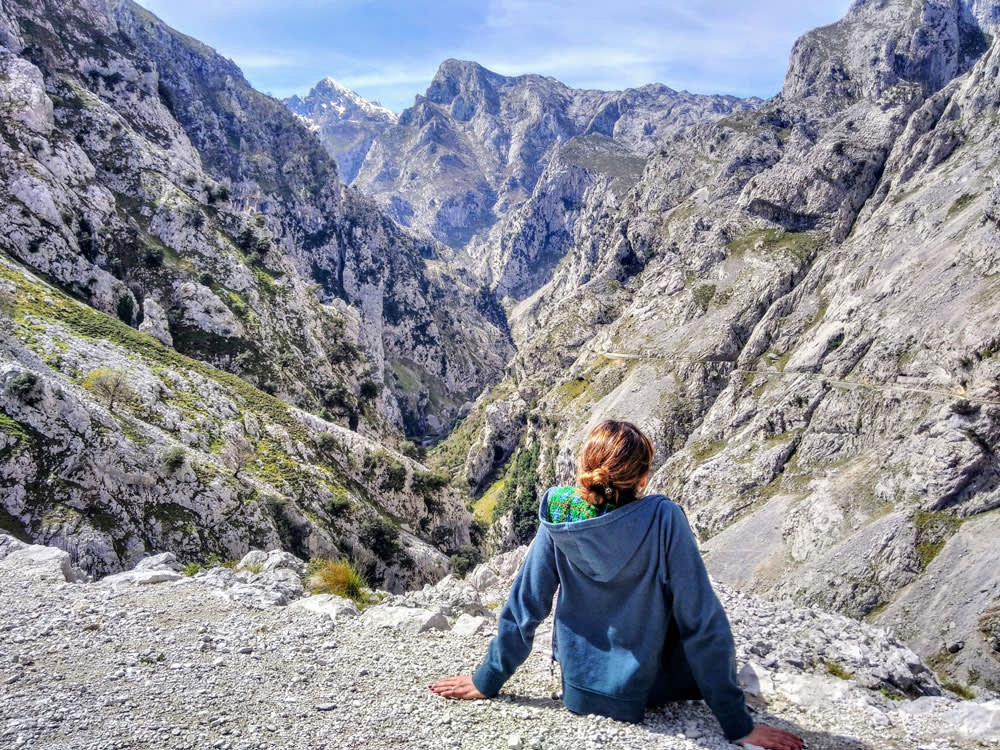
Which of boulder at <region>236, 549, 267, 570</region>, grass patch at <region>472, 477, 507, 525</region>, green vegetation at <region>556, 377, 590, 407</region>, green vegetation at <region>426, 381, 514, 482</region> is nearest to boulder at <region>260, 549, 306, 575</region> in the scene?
boulder at <region>236, 549, 267, 570</region>

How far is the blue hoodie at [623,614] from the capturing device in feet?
20.0

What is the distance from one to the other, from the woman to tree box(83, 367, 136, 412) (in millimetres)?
44697

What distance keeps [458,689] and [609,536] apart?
141 inches

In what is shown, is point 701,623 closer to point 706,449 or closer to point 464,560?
point 464,560

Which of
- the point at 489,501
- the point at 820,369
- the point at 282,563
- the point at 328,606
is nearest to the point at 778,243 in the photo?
the point at 820,369

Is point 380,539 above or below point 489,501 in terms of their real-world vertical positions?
above

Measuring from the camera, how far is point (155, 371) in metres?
52.2

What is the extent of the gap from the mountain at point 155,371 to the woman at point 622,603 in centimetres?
3238

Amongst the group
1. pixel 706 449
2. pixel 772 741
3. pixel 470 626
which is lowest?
pixel 706 449

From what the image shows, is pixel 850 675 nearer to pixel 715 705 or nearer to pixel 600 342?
pixel 715 705

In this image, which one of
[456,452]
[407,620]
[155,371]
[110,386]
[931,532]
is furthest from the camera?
[456,452]

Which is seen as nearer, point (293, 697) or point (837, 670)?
point (293, 697)

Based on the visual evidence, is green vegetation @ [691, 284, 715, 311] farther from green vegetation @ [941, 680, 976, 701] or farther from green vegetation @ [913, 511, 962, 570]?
green vegetation @ [941, 680, 976, 701]

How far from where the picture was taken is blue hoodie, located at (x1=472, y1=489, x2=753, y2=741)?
6109mm
